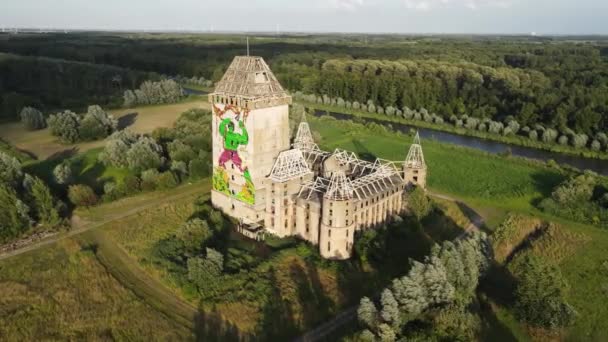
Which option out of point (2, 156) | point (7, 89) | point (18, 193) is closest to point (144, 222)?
point (18, 193)

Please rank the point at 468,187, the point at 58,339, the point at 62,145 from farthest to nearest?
the point at 62,145 → the point at 468,187 → the point at 58,339

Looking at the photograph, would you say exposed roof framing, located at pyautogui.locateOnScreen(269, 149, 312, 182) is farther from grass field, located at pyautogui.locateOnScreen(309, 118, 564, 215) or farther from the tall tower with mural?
grass field, located at pyautogui.locateOnScreen(309, 118, 564, 215)

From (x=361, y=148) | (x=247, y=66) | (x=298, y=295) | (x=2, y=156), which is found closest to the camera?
(x=298, y=295)

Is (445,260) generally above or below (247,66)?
below

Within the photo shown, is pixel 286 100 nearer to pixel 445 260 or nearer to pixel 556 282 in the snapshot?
pixel 445 260

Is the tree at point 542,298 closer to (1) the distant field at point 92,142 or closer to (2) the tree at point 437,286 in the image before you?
(2) the tree at point 437,286

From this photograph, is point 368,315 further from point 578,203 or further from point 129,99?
point 129,99

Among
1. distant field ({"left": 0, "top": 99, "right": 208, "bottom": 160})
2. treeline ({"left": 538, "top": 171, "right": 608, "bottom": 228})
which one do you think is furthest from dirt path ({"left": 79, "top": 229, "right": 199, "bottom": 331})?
treeline ({"left": 538, "top": 171, "right": 608, "bottom": 228})

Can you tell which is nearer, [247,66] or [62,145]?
[247,66]

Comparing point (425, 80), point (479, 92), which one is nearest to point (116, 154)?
point (479, 92)
